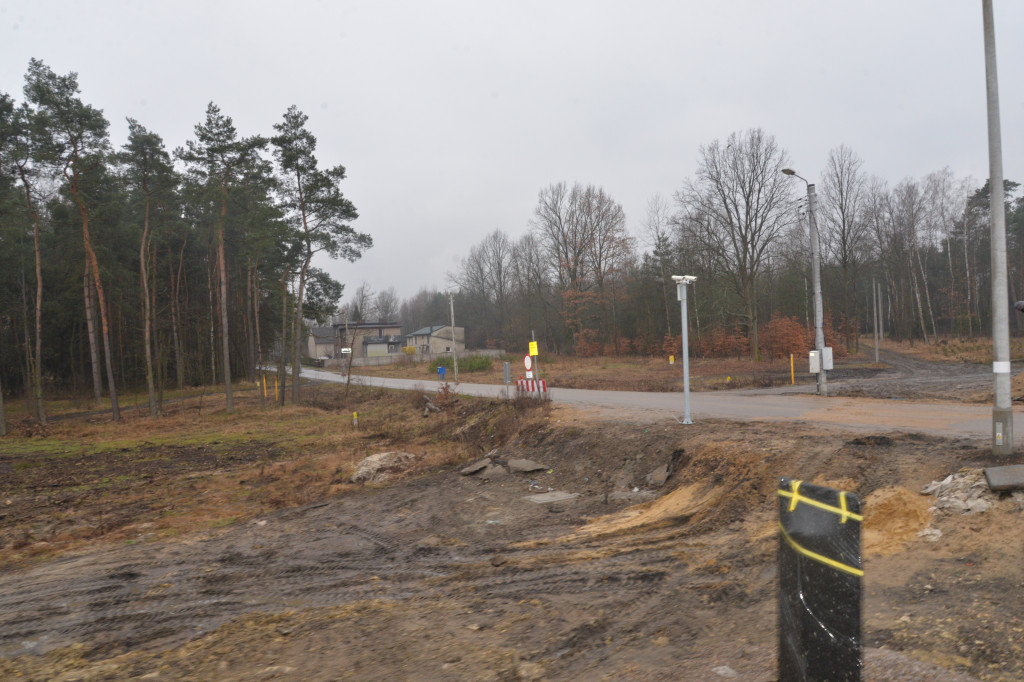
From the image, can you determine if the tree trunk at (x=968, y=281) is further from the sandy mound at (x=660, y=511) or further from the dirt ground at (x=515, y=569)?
the sandy mound at (x=660, y=511)

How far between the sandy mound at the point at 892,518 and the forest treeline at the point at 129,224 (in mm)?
26480

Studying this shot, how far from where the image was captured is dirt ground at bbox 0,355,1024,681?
4238mm

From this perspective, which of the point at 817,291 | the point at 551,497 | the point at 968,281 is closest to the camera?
the point at 551,497

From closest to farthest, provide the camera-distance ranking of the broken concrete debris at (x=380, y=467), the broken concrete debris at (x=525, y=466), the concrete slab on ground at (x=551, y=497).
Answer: the concrete slab on ground at (x=551, y=497) → the broken concrete debris at (x=525, y=466) → the broken concrete debris at (x=380, y=467)

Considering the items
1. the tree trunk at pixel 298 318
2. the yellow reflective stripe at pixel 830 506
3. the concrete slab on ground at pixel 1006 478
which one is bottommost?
the concrete slab on ground at pixel 1006 478

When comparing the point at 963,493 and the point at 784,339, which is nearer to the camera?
the point at 963,493

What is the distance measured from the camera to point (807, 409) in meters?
14.7

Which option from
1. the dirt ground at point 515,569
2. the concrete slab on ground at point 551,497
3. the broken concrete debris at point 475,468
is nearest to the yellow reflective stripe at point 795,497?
the dirt ground at point 515,569

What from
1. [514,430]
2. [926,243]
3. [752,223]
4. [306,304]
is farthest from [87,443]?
[926,243]

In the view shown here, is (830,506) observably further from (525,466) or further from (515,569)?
(525,466)

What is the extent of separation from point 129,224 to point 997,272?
34.9 meters

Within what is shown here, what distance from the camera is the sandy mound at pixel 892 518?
5.62 metres

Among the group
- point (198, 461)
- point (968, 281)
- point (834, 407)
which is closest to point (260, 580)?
point (198, 461)

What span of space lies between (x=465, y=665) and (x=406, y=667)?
1.37 feet
